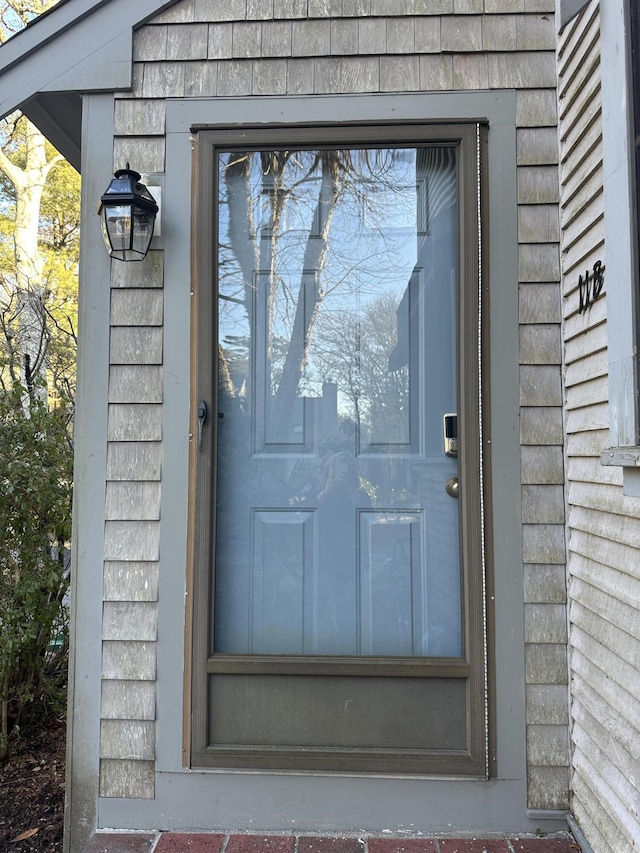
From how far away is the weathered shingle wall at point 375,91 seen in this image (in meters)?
2.03

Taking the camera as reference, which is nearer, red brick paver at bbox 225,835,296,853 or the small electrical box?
red brick paver at bbox 225,835,296,853

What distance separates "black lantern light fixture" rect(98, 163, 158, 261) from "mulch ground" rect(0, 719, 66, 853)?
6.40ft

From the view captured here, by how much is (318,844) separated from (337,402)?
1374mm

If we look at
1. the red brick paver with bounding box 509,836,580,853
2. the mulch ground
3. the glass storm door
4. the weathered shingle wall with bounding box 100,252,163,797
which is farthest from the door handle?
the red brick paver with bounding box 509,836,580,853

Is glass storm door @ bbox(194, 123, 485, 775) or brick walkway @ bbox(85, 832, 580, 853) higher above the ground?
glass storm door @ bbox(194, 123, 485, 775)

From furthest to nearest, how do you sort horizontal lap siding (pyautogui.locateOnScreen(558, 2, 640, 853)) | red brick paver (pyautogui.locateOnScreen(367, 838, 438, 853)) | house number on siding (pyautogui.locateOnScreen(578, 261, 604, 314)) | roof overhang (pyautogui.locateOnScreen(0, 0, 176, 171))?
roof overhang (pyautogui.locateOnScreen(0, 0, 176, 171))
red brick paver (pyautogui.locateOnScreen(367, 838, 438, 853))
house number on siding (pyautogui.locateOnScreen(578, 261, 604, 314))
horizontal lap siding (pyautogui.locateOnScreen(558, 2, 640, 853))

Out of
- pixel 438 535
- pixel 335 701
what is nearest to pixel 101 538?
pixel 335 701

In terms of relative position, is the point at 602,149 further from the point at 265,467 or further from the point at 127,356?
the point at 127,356

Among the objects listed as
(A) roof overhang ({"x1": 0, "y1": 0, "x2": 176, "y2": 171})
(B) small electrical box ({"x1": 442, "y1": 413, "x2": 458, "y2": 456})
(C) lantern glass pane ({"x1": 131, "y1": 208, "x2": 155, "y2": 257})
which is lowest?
(B) small electrical box ({"x1": 442, "y1": 413, "x2": 458, "y2": 456})

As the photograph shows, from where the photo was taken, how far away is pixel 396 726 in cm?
201

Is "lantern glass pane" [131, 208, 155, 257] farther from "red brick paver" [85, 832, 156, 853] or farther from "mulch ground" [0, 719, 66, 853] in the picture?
"mulch ground" [0, 719, 66, 853]

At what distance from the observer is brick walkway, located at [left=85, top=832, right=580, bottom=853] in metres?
1.88

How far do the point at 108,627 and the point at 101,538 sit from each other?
0.96 ft

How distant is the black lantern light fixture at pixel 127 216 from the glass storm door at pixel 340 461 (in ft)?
0.73
